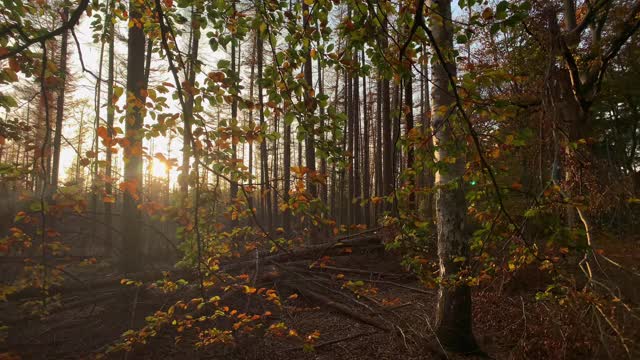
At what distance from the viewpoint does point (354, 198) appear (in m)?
3.72

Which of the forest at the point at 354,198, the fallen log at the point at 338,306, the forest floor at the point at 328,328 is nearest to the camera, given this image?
the forest at the point at 354,198

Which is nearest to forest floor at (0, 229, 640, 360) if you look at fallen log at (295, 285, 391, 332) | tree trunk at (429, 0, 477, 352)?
fallen log at (295, 285, 391, 332)

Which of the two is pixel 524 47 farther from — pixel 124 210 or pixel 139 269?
pixel 139 269

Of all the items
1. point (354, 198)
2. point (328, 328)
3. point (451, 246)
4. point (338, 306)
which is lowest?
point (328, 328)

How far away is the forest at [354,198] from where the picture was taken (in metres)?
2.05

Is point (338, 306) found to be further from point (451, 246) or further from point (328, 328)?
point (451, 246)

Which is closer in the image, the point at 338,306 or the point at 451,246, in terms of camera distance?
the point at 451,246

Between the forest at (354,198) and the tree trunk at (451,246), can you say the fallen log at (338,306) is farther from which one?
the tree trunk at (451,246)

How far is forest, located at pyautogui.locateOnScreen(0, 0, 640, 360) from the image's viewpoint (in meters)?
2.05

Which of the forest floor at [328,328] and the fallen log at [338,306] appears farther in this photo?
the fallen log at [338,306]

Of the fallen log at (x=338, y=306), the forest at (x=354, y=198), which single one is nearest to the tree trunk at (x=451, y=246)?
the forest at (x=354, y=198)

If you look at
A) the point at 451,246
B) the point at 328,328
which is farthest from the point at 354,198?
the point at 328,328

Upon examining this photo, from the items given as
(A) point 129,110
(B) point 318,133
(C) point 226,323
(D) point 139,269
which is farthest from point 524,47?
(D) point 139,269

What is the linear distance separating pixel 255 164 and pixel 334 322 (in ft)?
75.1
